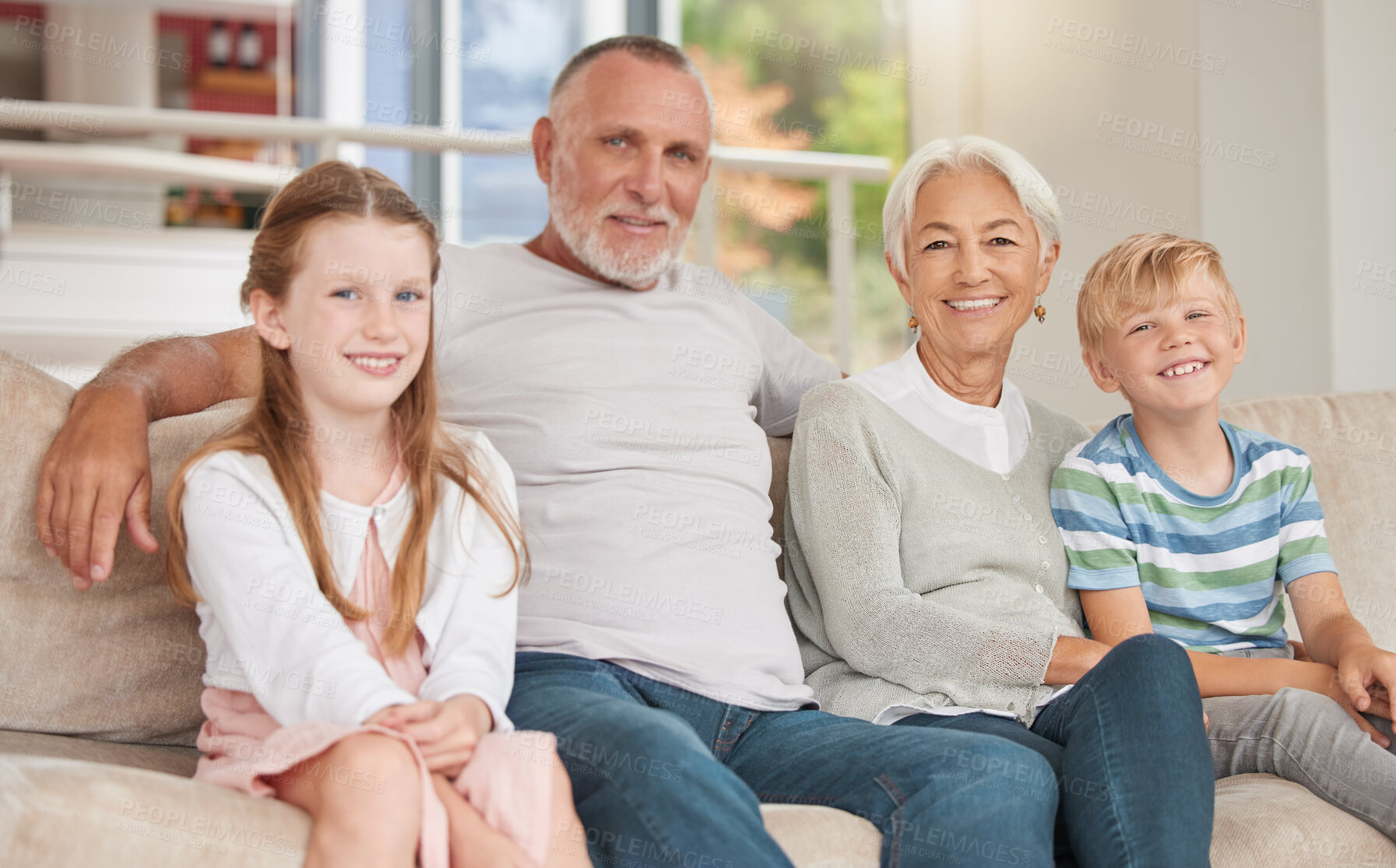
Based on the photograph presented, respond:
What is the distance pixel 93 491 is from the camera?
1241 mm

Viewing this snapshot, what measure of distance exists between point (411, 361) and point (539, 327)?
38 cm

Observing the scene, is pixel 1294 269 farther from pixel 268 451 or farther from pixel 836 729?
pixel 268 451

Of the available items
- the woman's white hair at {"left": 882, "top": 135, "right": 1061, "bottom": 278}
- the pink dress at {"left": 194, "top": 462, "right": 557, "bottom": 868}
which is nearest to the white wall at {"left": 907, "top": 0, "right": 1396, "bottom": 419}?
the woman's white hair at {"left": 882, "top": 135, "right": 1061, "bottom": 278}

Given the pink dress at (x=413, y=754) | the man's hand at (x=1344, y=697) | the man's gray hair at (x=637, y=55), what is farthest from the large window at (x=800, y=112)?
the pink dress at (x=413, y=754)

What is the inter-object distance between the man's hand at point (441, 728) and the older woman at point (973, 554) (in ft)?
1.76

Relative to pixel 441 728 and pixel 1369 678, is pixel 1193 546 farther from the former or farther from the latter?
pixel 441 728

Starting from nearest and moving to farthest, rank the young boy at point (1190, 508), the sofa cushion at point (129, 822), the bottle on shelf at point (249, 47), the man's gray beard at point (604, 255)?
the sofa cushion at point (129, 822)
the young boy at point (1190, 508)
the man's gray beard at point (604, 255)
the bottle on shelf at point (249, 47)

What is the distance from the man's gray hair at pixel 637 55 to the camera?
177 cm

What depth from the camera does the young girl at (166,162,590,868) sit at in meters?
1.04

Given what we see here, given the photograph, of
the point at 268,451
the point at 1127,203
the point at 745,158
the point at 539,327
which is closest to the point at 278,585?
the point at 268,451

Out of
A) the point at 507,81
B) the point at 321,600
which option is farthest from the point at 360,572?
the point at 507,81

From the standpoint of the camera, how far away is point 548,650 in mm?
1382

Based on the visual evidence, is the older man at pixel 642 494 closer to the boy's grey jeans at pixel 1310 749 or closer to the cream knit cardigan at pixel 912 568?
the cream knit cardigan at pixel 912 568

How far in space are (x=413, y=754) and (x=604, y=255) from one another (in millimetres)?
865
